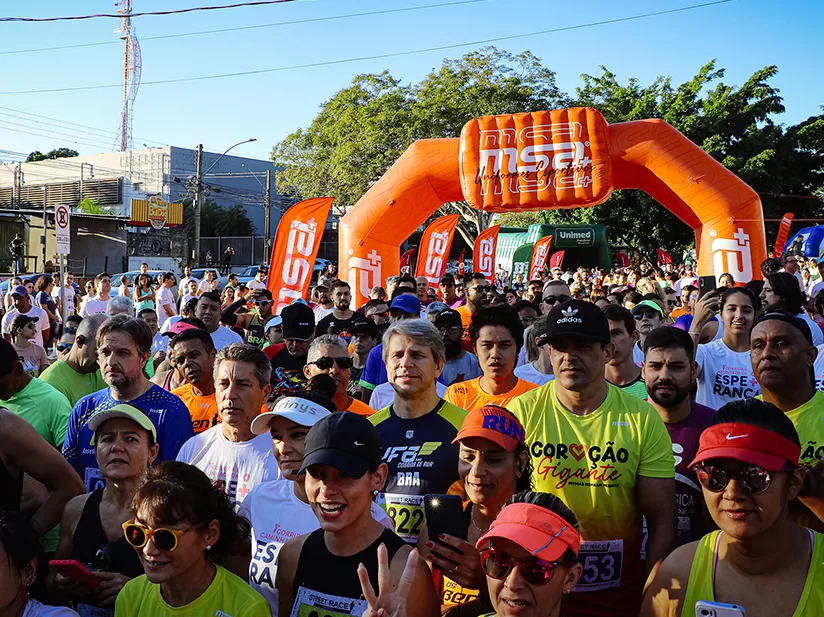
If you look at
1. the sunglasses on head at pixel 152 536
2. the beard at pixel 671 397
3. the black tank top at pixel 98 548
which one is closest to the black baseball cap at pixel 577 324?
the beard at pixel 671 397

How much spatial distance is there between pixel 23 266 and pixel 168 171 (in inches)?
796

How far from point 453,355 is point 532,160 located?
8.05 metres

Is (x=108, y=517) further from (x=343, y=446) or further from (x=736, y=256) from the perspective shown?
(x=736, y=256)

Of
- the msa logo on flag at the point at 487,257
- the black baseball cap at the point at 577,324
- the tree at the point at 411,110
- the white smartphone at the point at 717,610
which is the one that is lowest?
the white smartphone at the point at 717,610

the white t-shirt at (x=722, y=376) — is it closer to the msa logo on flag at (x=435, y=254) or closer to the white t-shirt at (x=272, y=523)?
the white t-shirt at (x=272, y=523)

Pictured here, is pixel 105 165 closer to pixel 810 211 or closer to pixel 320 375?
pixel 810 211

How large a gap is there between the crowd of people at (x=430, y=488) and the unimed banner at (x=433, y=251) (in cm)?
1160

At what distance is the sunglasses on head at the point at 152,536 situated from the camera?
256 cm

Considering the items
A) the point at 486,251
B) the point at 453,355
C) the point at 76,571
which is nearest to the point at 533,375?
the point at 453,355

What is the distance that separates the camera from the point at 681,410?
3.71 meters

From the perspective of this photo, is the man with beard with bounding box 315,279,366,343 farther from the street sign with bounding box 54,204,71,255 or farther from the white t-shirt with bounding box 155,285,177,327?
the white t-shirt with bounding box 155,285,177,327

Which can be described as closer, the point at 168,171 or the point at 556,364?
the point at 556,364

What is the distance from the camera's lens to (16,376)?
4.04 meters

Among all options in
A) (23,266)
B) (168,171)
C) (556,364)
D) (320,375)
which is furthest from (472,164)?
(168,171)
